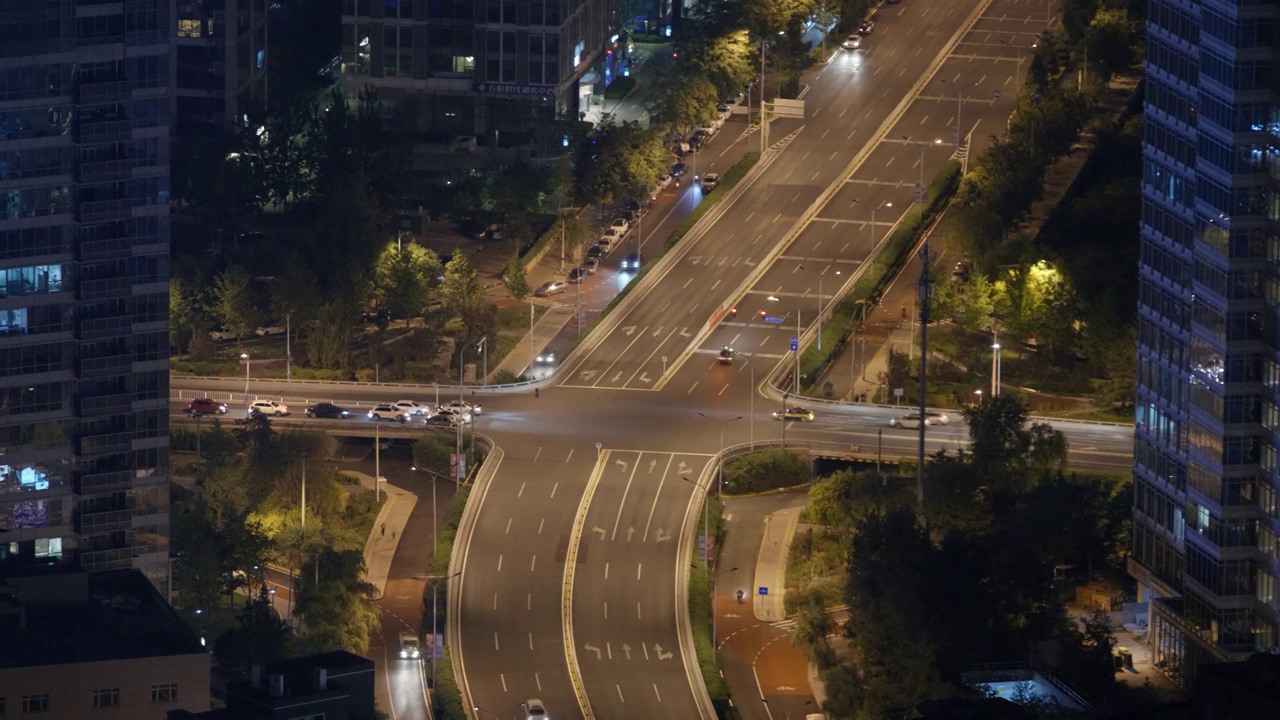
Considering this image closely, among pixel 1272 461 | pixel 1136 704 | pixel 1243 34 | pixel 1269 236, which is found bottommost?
pixel 1136 704

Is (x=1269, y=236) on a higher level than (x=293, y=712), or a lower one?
higher

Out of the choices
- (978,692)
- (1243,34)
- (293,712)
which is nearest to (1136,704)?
(978,692)

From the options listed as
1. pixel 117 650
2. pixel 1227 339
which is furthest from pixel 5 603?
pixel 1227 339

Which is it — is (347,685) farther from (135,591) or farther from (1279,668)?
(1279,668)

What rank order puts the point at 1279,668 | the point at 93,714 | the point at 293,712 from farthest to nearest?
the point at 93,714 → the point at 293,712 → the point at 1279,668

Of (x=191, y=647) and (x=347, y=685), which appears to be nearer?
(x=347, y=685)

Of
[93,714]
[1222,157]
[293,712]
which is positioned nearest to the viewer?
[293,712]
